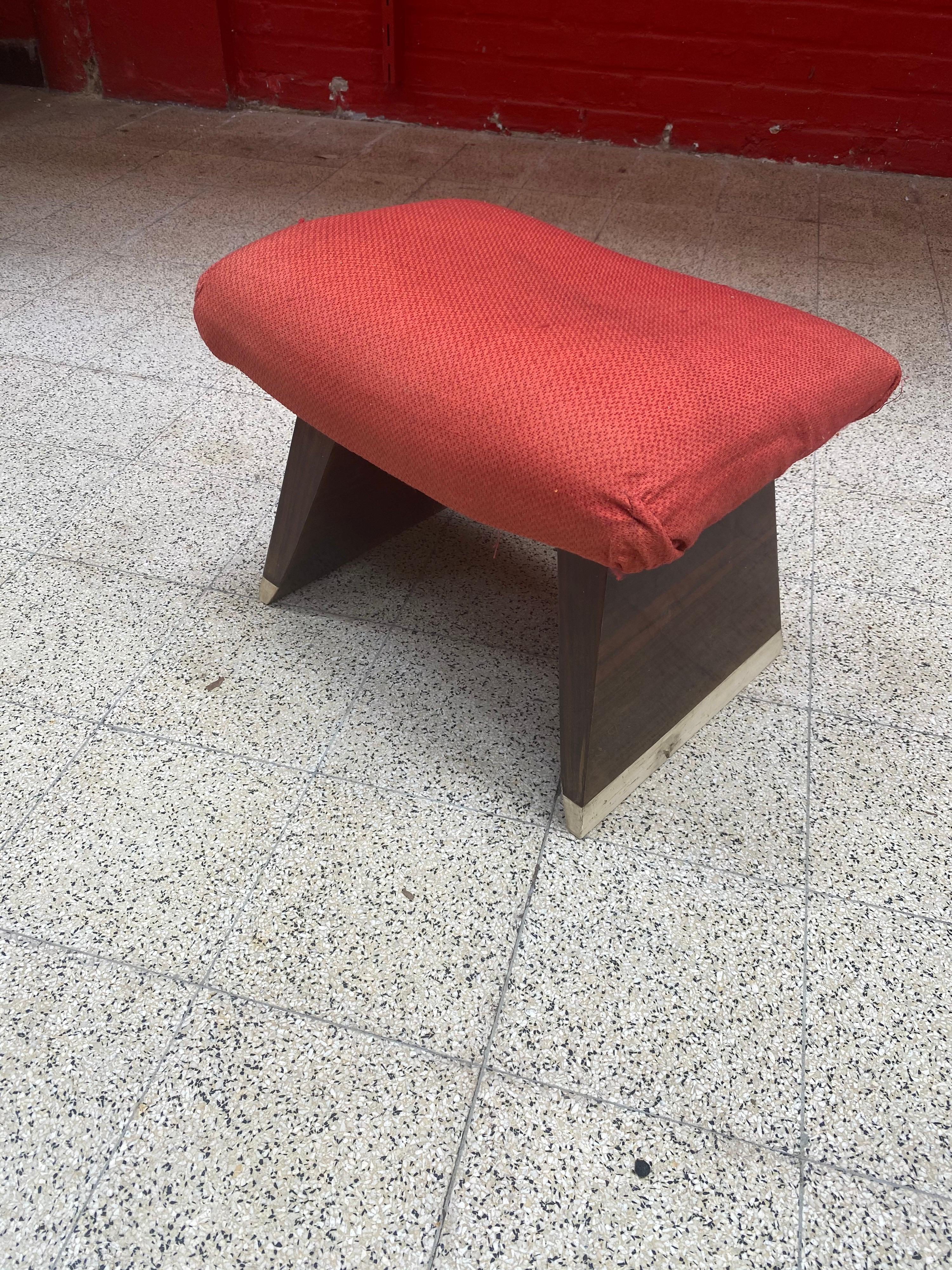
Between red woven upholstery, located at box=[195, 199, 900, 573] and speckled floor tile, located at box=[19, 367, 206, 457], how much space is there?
65 cm

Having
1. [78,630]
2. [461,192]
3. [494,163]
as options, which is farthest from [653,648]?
[494,163]

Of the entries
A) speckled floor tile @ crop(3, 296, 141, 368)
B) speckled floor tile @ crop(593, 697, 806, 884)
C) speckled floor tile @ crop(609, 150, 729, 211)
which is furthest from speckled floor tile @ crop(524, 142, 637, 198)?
speckled floor tile @ crop(593, 697, 806, 884)

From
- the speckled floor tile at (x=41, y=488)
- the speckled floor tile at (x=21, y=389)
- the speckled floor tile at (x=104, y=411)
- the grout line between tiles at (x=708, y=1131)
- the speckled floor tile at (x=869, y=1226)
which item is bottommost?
the speckled floor tile at (x=869, y=1226)

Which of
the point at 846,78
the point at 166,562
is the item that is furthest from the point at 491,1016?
the point at 846,78

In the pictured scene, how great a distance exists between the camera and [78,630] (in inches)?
49.8

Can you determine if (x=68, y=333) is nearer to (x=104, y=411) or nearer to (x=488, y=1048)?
(x=104, y=411)

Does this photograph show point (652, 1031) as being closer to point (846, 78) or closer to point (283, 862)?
point (283, 862)

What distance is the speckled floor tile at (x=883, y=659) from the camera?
1.19 metres

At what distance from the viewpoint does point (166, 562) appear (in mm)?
1395

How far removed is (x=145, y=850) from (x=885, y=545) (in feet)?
3.68

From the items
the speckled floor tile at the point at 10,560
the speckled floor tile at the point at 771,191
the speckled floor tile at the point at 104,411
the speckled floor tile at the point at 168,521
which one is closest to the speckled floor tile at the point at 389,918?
the speckled floor tile at the point at 168,521

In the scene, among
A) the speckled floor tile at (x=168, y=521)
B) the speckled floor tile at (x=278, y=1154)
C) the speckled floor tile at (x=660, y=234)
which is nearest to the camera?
the speckled floor tile at (x=278, y=1154)

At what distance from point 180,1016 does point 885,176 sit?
2955mm

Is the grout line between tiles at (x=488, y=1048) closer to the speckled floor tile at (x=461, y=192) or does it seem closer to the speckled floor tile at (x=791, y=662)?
the speckled floor tile at (x=791, y=662)
